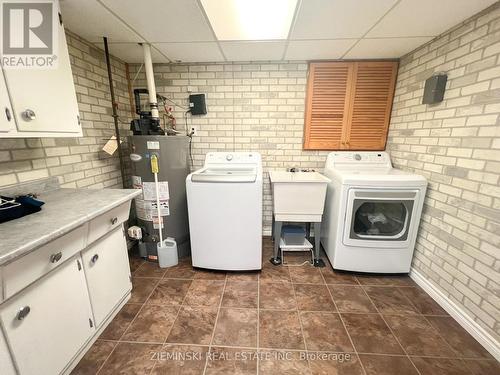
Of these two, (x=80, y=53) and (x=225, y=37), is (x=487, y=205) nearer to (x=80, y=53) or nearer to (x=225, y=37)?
(x=225, y=37)

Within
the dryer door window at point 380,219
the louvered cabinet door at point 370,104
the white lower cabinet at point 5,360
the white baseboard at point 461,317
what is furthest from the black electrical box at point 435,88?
the white lower cabinet at point 5,360

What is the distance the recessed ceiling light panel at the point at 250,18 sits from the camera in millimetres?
1371

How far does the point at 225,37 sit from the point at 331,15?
86cm

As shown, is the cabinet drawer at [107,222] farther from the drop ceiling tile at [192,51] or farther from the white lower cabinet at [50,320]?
the drop ceiling tile at [192,51]

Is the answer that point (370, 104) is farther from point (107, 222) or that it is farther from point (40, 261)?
point (40, 261)

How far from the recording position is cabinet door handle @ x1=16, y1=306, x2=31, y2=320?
2.84ft

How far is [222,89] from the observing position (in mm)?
2461

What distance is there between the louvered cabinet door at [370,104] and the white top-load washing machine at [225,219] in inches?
55.2

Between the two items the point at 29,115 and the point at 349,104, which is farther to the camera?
the point at 349,104

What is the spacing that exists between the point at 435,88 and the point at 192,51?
7.20 ft

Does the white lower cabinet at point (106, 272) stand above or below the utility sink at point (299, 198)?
below

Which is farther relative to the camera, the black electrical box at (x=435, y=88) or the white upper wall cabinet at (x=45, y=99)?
the black electrical box at (x=435, y=88)

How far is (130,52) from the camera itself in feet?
6.98

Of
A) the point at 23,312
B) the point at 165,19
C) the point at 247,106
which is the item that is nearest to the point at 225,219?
the point at 23,312
